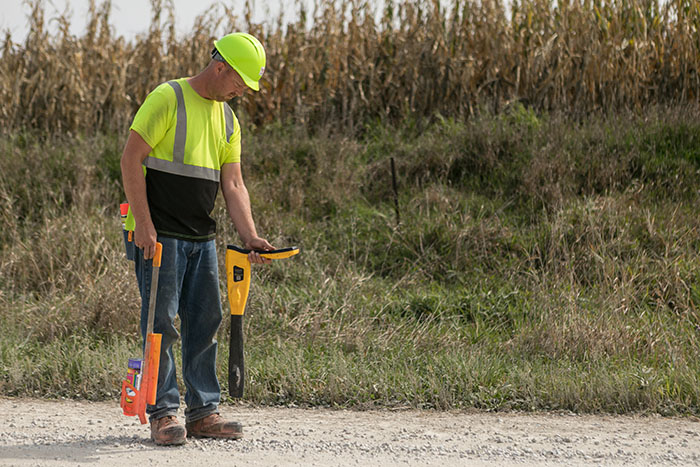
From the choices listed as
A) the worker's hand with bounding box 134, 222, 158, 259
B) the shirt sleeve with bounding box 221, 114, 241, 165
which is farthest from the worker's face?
the worker's hand with bounding box 134, 222, 158, 259

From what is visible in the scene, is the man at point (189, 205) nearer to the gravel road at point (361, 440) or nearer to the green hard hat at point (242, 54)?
the green hard hat at point (242, 54)

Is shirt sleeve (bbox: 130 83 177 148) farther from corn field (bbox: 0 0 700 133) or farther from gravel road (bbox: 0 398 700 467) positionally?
corn field (bbox: 0 0 700 133)

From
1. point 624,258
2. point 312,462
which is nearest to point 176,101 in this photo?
point 312,462

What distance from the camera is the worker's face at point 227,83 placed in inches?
169

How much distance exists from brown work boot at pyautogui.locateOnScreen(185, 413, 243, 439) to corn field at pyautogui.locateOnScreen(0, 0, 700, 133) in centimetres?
684

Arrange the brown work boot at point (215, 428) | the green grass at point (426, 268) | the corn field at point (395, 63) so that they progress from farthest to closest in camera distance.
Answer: the corn field at point (395, 63), the green grass at point (426, 268), the brown work boot at point (215, 428)

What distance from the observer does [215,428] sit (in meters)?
4.53

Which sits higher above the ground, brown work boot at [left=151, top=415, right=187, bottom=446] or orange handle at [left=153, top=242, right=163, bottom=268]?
orange handle at [left=153, top=242, right=163, bottom=268]

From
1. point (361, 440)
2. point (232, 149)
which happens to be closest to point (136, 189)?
point (232, 149)

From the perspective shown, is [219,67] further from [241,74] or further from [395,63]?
[395,63]

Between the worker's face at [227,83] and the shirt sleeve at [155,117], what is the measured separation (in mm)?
249

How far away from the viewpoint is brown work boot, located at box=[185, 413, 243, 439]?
453cm

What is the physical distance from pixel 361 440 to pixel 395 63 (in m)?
7.80

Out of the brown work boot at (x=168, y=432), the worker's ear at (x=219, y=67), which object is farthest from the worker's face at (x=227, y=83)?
the brown work boot at (x=168, y=432)
